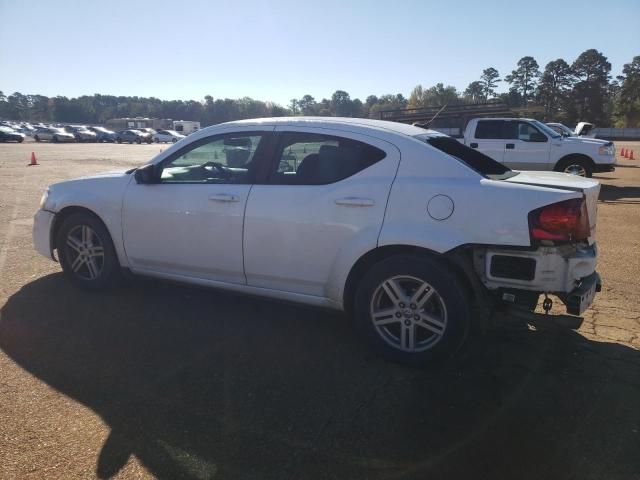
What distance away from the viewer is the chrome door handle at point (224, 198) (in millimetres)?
3971

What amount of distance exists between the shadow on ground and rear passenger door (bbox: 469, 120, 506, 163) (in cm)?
1020

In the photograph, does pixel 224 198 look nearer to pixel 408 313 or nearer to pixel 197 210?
pixel 197 210

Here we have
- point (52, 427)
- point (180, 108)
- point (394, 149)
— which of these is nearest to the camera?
point (52, 427)

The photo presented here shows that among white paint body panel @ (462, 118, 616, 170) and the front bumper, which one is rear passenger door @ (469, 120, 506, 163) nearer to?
white paint body panel @ (462, 118, 616, 170)

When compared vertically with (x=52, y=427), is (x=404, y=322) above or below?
above

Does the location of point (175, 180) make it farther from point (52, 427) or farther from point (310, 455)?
point (310, 455)

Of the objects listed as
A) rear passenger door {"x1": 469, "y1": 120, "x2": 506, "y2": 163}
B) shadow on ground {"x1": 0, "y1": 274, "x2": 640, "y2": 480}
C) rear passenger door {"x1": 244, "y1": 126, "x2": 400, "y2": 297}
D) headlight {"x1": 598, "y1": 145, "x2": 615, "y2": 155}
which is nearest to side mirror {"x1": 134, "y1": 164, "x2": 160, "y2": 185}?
rear passenger door {"x1": 244, "y1": 126, "x2": 400, "y2": 297}

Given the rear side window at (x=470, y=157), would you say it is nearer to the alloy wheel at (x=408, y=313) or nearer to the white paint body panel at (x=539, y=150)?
the alloy wheel at (x=408, y=313)

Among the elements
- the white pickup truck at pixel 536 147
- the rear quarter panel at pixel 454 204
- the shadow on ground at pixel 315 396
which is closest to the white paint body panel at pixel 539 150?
the white pickup truck at pixel 536 147

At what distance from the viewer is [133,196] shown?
4.48m

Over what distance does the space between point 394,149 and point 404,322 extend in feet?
4.05

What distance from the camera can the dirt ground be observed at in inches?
97.3

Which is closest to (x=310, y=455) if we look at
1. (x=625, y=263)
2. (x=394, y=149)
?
(x=394, y=149)

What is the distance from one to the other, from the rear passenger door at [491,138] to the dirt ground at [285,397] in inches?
367
